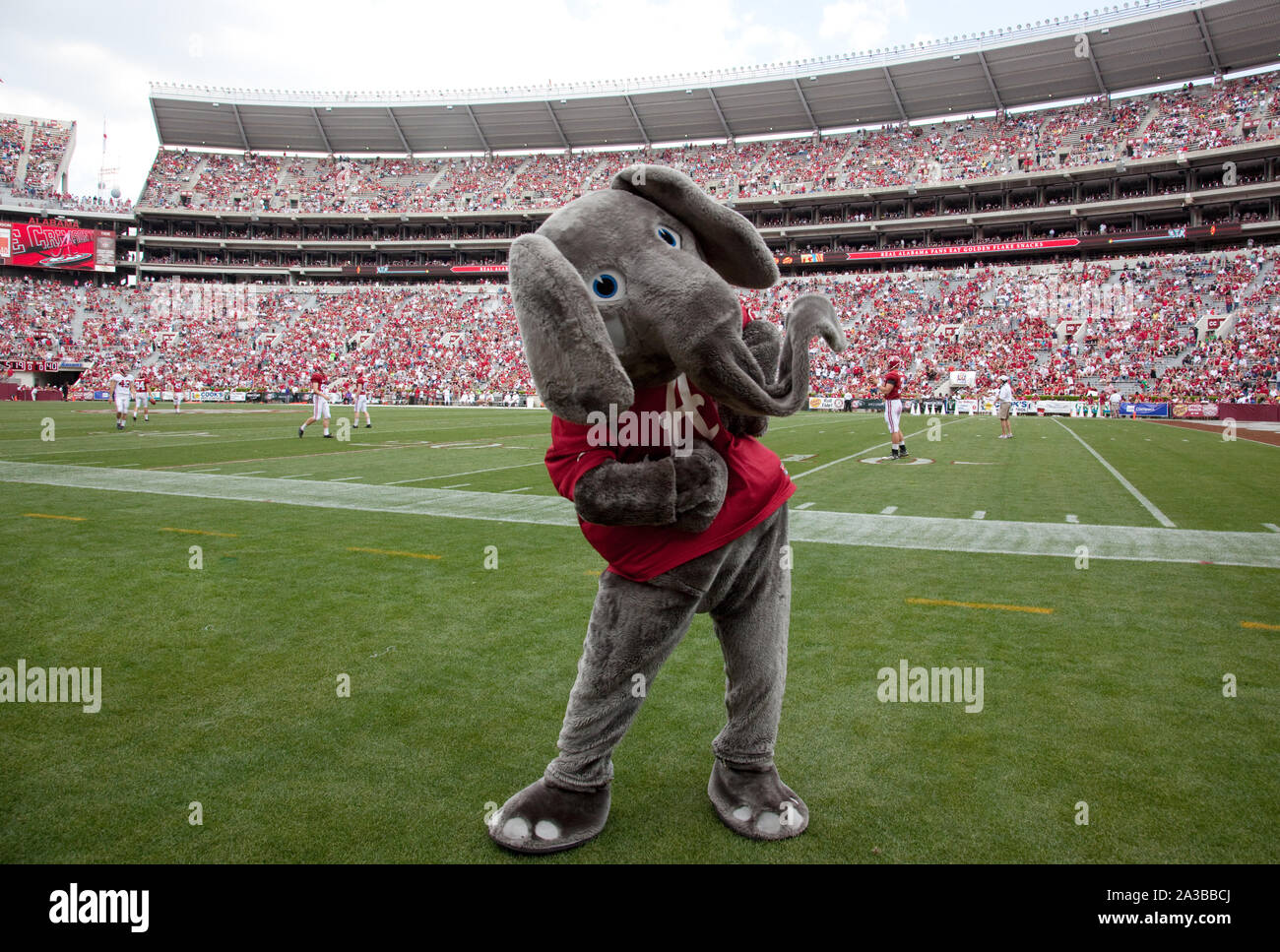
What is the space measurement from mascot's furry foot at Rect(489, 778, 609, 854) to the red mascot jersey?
29.0 inches

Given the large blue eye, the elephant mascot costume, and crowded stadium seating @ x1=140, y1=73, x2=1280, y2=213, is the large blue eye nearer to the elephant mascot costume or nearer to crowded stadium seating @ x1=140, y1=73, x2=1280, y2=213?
the elephant mascot costume

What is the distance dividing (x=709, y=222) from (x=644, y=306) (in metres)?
0.48

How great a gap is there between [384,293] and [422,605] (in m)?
57.6

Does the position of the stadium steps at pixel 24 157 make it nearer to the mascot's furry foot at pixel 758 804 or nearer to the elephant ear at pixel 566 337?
the elephant ear at pixel 566 337

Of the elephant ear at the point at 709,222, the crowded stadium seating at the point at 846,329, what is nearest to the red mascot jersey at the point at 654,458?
the elephant ear at the point at 709,222

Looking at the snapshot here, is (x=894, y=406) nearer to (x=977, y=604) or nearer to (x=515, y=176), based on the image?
(x=977, y=604)

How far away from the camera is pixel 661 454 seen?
2.40m

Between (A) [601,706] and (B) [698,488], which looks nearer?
(B) [698,488]

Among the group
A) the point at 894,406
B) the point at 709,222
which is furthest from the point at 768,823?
the point at 894,406

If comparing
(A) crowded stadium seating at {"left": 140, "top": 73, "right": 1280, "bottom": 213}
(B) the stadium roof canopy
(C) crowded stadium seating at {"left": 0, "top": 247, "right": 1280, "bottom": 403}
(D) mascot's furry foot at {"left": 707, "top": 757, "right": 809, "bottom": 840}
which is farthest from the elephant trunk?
(B) the stadium roof canopy

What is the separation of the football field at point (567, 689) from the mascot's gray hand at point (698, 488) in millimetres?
921

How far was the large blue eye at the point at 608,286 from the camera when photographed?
2.27m

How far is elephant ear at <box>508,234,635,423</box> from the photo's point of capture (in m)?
2.11
